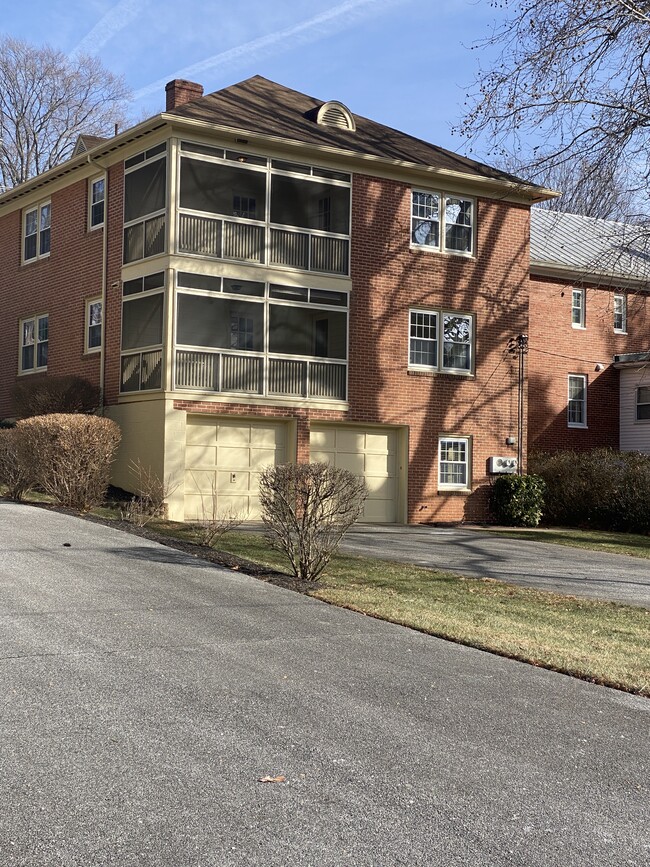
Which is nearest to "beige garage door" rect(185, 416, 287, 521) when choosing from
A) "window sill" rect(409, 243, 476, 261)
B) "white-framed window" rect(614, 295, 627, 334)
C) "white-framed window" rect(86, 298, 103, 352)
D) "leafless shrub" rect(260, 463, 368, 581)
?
"white-framed window" rect(86, 298, 103, 352)

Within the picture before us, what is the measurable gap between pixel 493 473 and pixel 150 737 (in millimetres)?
19256

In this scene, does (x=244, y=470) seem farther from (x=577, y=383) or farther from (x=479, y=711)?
(x=479, y=711)

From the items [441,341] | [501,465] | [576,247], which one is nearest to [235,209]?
[441,341]

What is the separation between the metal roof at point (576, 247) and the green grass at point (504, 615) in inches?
644

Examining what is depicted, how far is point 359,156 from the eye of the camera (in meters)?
21.9

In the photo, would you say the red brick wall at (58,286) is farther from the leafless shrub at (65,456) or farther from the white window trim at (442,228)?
the white window trim at (442,228)

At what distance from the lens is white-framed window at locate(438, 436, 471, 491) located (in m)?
23.5

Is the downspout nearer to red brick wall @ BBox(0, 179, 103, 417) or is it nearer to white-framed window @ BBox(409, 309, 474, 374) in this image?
red brick wall @ BBox(0, 179, 103, 417)

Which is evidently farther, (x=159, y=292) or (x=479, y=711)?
(x=159, y=292)

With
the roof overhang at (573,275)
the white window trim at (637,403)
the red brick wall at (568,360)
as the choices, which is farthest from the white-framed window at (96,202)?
the white window trim at (637,403)

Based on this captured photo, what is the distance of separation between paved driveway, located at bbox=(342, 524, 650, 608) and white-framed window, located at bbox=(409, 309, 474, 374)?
4.65 meters

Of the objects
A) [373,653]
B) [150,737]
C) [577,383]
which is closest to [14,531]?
[373,653]

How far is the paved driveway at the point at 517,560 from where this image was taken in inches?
525

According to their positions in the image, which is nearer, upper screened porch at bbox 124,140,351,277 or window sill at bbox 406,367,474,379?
upper screened porch at bbox 124,140,351,277
